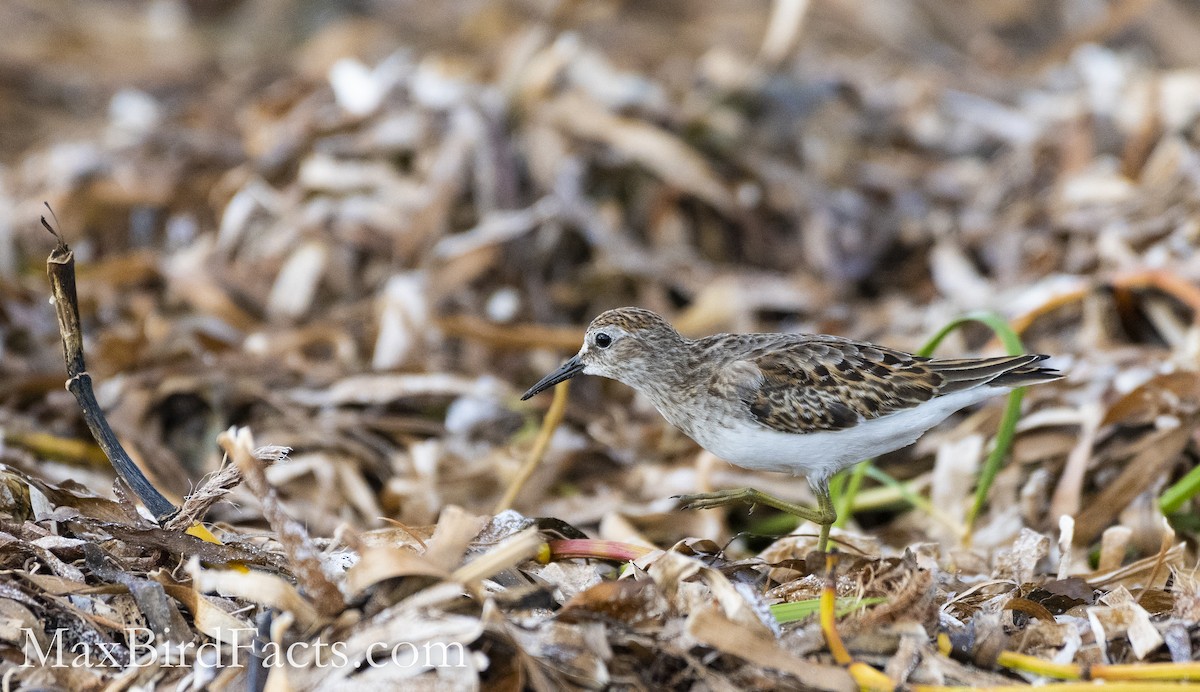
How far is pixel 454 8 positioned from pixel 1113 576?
873 cm

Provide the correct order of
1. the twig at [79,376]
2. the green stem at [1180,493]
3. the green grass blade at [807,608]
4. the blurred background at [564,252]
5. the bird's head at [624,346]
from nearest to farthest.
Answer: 1. the green grass blade at [807,608]
2. the twig at [79,376]
3. the green stem at [1180,493]
4. the bird's head at [624,346]
5. the blurred background at [564,252]

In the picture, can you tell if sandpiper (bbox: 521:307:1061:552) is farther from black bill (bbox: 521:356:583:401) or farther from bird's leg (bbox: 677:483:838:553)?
black bill (bbox: 521:356:583:401)

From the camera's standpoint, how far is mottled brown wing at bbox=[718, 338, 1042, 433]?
3738 millimetres

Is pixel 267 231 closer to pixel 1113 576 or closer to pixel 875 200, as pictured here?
pixel 875 200

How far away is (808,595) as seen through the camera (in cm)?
314

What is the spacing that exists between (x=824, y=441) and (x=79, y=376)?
2.18m

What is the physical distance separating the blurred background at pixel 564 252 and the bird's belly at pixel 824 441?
26.8 inches

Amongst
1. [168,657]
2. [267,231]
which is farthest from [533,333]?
[168,657]

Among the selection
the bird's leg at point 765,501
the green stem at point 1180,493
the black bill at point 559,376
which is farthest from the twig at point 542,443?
the green stem at point 1180,493

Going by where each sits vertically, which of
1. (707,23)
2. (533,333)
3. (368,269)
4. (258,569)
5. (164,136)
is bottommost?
(258,569)

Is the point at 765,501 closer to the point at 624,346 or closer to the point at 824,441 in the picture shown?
the point at 824,441

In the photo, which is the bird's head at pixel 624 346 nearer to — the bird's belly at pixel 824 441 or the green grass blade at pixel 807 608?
the bird's belly at pixel 824 441

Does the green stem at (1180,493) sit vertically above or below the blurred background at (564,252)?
below

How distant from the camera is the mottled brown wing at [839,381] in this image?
147 inches
